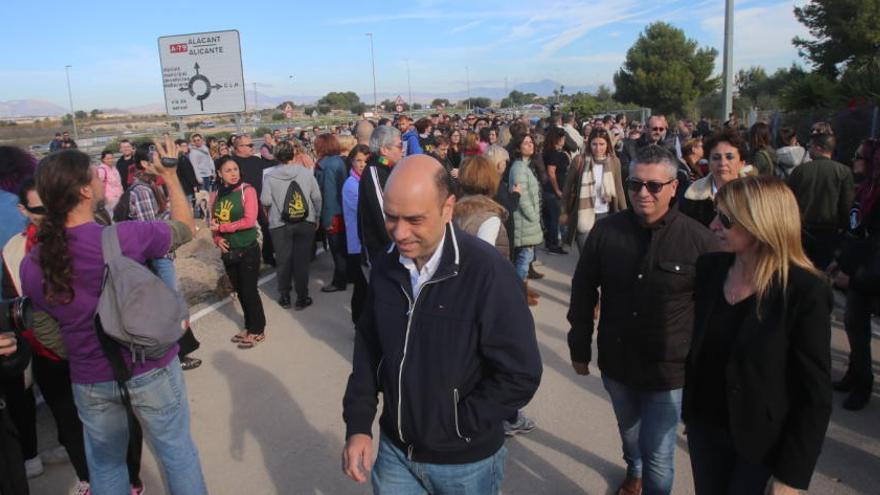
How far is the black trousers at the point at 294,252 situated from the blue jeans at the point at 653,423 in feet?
15.2

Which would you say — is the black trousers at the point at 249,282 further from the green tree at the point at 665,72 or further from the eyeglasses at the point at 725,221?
the green tree at the point at 665,72

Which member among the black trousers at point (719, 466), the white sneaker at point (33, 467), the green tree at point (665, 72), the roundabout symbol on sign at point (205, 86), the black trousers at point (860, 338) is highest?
the green tree at point (665, 72)

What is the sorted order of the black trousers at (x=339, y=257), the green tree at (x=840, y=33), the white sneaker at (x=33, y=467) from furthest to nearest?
the green tree at (x=840, y=33) → the black trousers at (x=339, y=257) → the white sneaker at (x=33, y=467)

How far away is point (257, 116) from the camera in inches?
Result: 2184

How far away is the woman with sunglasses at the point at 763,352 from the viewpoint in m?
2.01

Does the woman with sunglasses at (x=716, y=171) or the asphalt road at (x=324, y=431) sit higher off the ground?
the woman with sunglasses at (x=716, y=171)

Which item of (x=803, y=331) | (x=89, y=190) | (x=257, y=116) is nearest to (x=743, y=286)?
(x=803, y=331)

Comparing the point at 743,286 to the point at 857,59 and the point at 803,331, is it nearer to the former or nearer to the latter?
the point at 803,331

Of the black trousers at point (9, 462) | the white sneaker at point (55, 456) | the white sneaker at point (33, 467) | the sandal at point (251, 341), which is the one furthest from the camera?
the sandal at point (251, 341)

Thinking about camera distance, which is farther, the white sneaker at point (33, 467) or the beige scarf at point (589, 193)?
the beige scarf at point (589, 193)

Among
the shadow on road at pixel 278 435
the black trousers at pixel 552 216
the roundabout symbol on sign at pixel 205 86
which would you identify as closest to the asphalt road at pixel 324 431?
the shadow on road at pixel 278 435

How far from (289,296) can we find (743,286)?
19.4 ft

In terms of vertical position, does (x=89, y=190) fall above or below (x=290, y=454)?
above

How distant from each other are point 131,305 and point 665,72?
54.1 m
